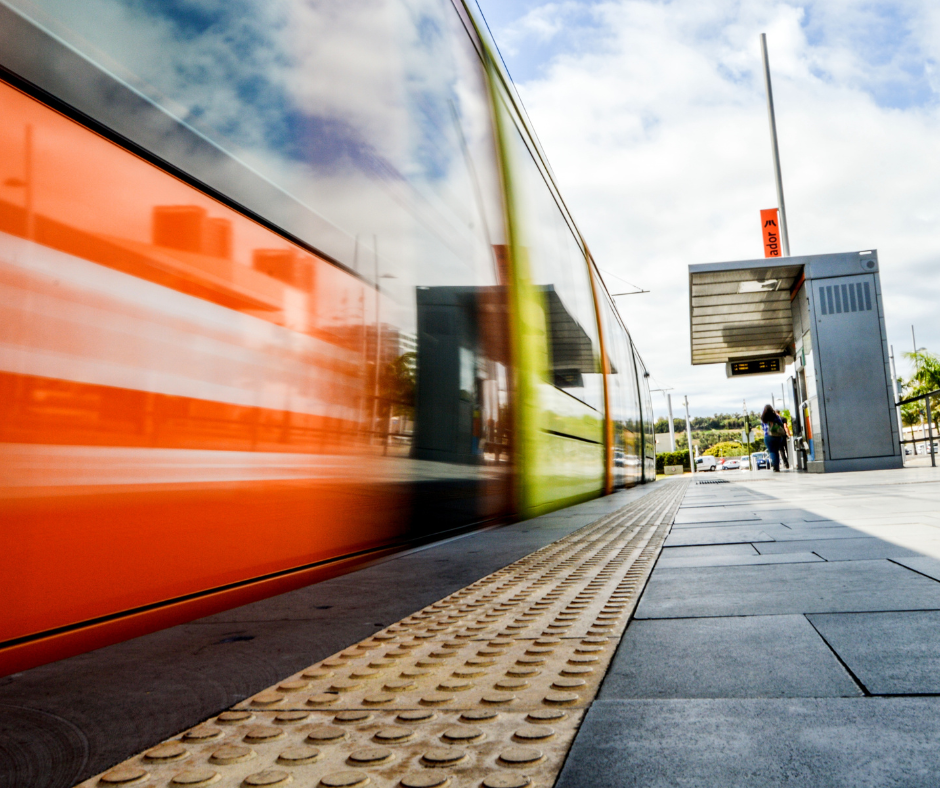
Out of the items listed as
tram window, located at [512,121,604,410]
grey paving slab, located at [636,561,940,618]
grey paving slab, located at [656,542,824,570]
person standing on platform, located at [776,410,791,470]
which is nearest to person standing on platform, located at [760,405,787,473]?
person standing on platform, located at [776,410,791,470]

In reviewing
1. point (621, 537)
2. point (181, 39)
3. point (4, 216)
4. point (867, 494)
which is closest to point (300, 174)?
point (181, 39)

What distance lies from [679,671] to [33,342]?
4.72 ft

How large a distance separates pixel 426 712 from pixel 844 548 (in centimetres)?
270

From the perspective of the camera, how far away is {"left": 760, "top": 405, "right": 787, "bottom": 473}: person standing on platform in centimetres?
2045

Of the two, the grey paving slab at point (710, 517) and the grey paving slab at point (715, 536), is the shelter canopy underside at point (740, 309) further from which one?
the grey paving slab at point (715, 536)

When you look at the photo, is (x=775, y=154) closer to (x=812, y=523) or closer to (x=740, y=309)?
(x=740, y=309)

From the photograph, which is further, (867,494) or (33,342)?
(867,494)

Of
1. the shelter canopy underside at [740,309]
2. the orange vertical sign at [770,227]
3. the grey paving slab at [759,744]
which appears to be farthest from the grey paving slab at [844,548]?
the orange vertical sign at [770,227]

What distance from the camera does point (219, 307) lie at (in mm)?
1579

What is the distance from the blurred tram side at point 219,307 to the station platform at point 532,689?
0.29 metres

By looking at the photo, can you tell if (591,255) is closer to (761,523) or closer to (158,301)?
(761,523)

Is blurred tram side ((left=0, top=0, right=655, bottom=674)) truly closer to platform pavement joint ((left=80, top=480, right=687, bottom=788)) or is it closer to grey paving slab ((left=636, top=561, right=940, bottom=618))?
platform pavement joint ((left=80, top=480, right=687, bottom=788))

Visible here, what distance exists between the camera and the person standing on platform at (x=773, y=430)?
20453 millimetres

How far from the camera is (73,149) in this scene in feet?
4.13
